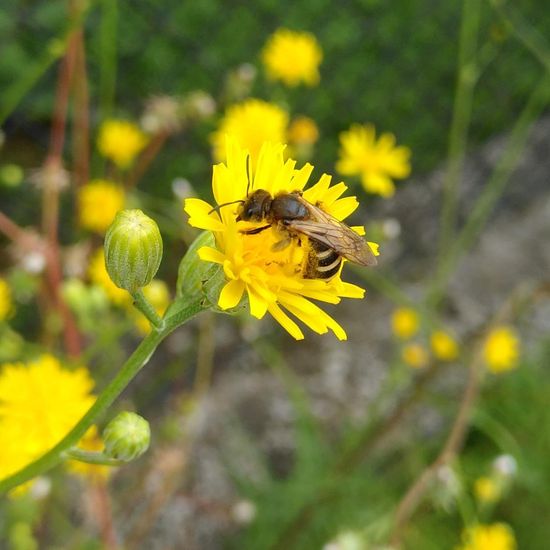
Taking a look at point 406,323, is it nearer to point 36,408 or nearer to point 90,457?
point 36,408

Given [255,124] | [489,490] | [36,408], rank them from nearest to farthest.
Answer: [36,408] → [489,490] → [255,124]

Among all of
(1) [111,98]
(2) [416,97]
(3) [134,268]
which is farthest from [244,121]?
(2) [416,97]

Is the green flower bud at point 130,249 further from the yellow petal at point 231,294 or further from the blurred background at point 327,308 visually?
the blurred background at point 327,308

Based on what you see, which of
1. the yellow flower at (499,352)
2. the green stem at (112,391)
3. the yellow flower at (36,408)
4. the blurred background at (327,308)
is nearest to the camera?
the green stem at (112,391)

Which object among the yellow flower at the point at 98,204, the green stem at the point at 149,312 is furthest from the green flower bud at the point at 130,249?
the yellow flower at the point at 98,204

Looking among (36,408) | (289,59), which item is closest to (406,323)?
(289,59)

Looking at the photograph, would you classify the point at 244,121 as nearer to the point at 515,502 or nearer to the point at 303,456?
the point at 303,456
